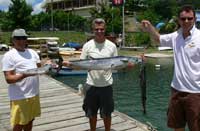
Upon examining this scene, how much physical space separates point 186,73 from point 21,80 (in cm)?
230

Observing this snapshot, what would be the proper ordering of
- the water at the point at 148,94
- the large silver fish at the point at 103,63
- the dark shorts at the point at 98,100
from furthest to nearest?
the water at the point at 148,94 < the dark shorts at the point at 98,100 < the large silver fish at the point at 103,63

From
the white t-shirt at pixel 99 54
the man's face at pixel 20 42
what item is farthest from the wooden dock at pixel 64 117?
the man's face at pixel 20 42

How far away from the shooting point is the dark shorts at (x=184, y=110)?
17.2 feet

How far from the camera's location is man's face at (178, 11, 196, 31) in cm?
517

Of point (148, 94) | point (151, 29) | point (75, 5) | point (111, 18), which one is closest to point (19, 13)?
point (111, 18)

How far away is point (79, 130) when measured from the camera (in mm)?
8047

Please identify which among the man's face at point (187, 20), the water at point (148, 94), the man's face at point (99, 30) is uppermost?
the man's face at point (187, 20)

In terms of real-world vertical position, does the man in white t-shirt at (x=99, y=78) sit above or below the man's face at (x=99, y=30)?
below

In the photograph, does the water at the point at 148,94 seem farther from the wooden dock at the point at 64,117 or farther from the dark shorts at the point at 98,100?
the dark shorts at the point at 98,100

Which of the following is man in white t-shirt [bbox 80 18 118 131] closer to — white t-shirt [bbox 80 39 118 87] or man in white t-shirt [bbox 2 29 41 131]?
white t-shirt [bbox 80 39 118 87]

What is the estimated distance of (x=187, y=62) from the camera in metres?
5.18

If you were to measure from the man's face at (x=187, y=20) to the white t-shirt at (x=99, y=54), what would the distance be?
1.54m

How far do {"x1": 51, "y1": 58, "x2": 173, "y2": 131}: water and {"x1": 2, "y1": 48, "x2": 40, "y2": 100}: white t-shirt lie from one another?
277cm

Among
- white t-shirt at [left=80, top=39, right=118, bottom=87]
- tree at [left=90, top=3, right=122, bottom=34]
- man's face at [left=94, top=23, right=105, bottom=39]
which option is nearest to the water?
white t-shirt at [left=80, top=39, right=118, bottom=87]
